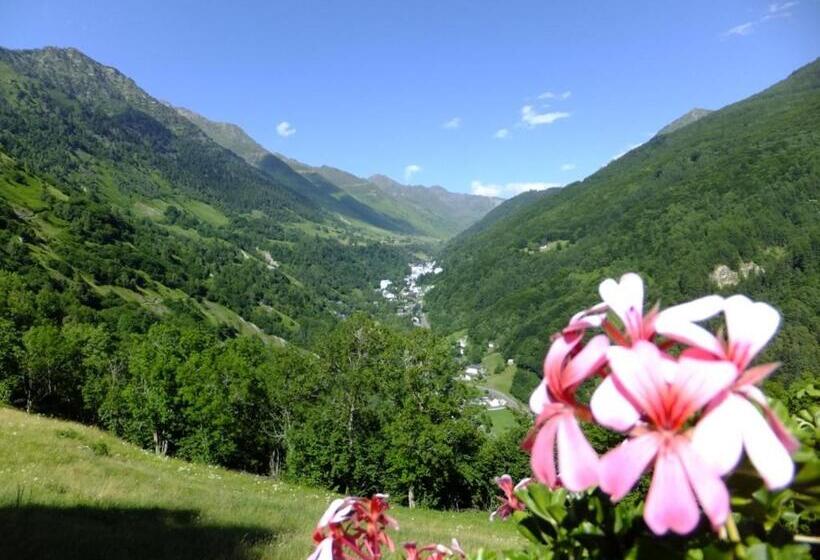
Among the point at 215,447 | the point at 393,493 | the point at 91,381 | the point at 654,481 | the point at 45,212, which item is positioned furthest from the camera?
the point at 45,212

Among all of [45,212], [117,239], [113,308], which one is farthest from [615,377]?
[117,239]

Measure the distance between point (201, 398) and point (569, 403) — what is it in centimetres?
4580

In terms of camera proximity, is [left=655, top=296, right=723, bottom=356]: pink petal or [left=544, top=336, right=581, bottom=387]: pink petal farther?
[left=544, top=336, right=581, bottom=387]: pink petal

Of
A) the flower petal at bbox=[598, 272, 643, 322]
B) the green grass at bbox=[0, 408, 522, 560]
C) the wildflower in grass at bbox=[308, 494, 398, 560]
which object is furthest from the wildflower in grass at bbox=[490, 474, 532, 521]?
the flower petal at bbox=[598, 272, 643, 322]

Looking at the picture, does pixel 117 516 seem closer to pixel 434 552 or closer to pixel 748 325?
pixel 434 552

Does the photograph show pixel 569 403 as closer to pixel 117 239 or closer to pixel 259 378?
pixel 259 378

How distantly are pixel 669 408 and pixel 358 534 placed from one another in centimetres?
134

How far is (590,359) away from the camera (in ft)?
3.36

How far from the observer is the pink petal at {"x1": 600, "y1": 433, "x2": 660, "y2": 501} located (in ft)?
2.83

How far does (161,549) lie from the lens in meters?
6.54

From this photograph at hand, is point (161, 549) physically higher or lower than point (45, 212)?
lower

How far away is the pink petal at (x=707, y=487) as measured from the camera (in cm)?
82

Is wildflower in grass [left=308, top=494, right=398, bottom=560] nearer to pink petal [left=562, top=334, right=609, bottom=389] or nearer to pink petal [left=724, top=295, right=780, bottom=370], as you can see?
pink petal [left=562, top=334, right=609, bottom=389]

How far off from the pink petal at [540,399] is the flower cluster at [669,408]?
0.01 m
